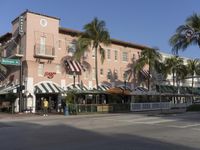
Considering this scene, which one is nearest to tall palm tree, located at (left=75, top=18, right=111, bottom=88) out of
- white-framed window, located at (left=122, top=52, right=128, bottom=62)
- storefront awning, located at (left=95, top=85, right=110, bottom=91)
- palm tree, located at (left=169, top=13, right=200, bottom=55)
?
storefront awning, located at (left=95, top=85, right=110, bottom=91)

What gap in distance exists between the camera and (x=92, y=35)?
47.0 meters

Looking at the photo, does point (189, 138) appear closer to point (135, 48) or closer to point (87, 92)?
point (87, 92)

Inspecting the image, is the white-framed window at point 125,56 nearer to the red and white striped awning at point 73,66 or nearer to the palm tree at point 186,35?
the red and white striped awning at point 73,66

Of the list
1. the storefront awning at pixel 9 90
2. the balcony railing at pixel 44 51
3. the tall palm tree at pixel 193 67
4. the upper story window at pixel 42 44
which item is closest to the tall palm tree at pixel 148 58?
the tall palm tree at pixel 193 67

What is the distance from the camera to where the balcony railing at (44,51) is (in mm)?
44062

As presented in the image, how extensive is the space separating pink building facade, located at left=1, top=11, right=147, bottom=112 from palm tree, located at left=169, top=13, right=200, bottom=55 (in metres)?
16.4

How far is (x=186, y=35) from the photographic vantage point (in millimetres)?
33375

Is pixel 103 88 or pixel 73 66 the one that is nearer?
pixel 73 66

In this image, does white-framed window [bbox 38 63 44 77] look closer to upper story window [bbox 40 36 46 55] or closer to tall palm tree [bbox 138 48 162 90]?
upper story window [bbox 40 36 46 55]

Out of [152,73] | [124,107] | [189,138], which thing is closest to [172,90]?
[152,73]

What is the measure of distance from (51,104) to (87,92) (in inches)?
245

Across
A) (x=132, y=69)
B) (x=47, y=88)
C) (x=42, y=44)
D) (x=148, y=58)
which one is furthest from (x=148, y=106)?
(x=42, y=44)

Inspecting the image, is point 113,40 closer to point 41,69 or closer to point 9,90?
point 41,69

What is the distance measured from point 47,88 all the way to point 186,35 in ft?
59.8
